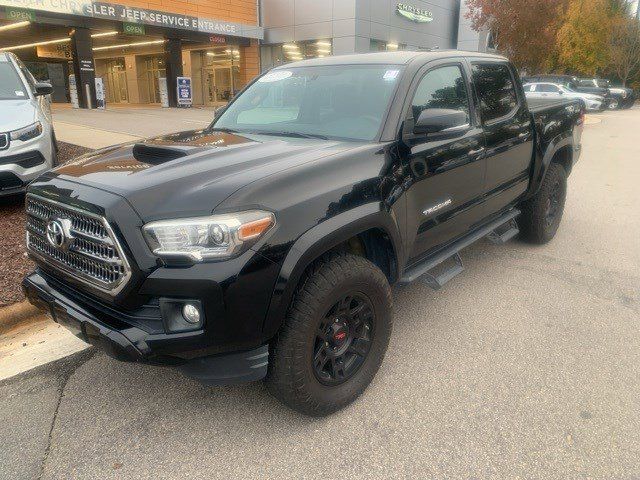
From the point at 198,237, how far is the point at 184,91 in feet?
83.3

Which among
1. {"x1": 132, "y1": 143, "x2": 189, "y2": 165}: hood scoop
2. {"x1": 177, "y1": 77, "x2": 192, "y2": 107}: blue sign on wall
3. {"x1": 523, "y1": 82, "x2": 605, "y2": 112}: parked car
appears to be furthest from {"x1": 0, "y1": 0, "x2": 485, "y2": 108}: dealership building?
{"x1": 132, "y1": 143, "x2": 189, "y2": 165}: hood scoop

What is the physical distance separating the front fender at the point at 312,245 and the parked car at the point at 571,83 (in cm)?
2332

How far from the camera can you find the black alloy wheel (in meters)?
2.42

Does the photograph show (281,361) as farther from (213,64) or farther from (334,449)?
(213,64)

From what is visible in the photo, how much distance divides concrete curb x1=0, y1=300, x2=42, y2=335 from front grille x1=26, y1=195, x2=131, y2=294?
43.4 inches

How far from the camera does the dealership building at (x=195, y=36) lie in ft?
72.9

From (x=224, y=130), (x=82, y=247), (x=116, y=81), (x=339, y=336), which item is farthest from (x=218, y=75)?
(x=339, y=336)

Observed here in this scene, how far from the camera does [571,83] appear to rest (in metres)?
24.0

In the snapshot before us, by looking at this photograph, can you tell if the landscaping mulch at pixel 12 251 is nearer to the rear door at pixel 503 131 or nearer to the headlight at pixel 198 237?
the headlight at pixel 198 237

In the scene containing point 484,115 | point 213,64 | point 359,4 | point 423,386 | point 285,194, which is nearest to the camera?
point 285,194

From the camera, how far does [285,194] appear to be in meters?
2.16

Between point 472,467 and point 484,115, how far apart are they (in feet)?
8.35

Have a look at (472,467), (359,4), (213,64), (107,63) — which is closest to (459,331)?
(472,467)

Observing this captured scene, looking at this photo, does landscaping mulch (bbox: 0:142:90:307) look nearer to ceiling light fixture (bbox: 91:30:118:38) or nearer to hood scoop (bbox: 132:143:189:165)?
hood scoop (bbox: 132:143:189:165)
